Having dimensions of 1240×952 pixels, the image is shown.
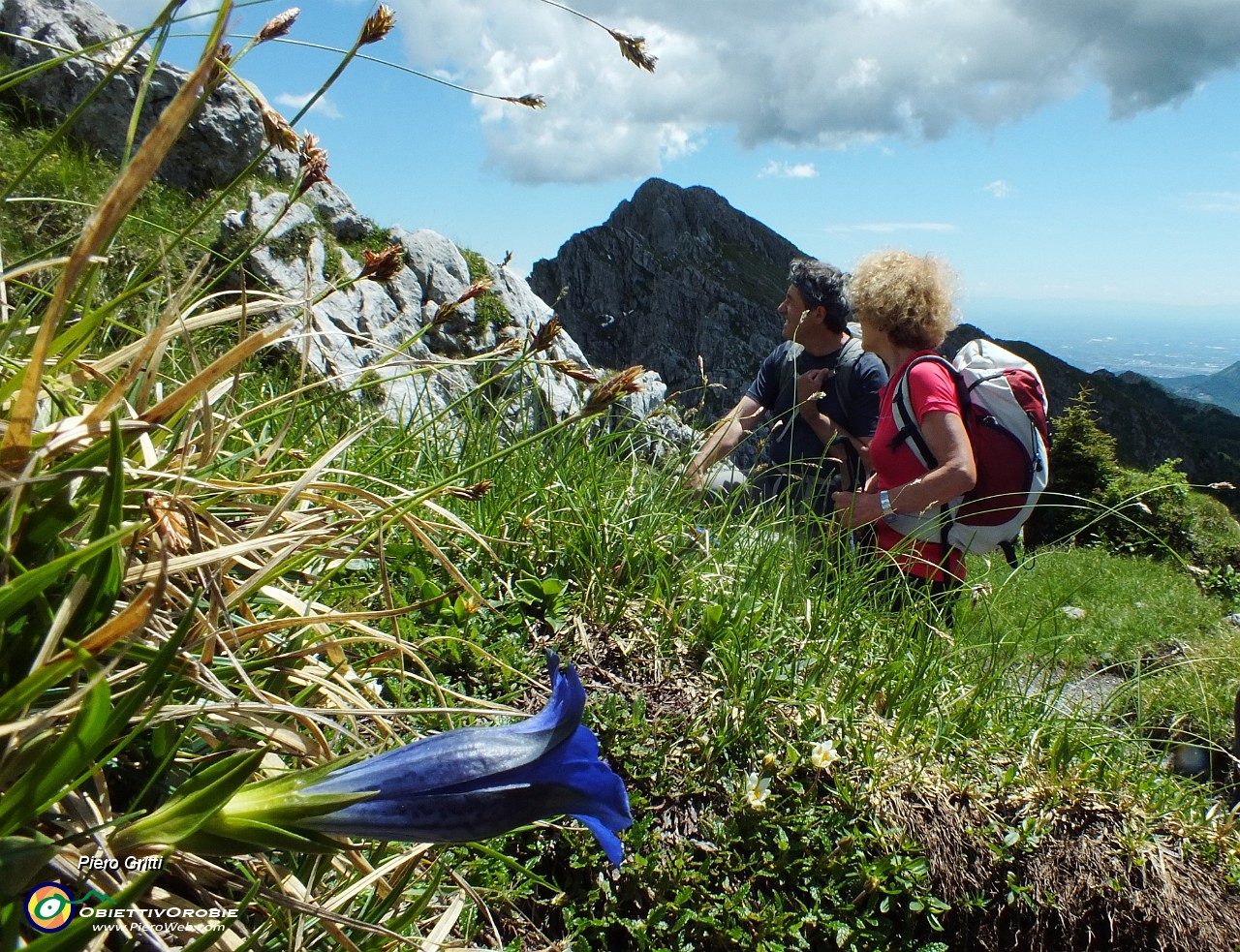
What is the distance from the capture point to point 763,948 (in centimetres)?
197

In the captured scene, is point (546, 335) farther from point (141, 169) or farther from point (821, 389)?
point (821, 389)

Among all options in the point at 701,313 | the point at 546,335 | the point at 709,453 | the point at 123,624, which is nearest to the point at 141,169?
the point at 123,624

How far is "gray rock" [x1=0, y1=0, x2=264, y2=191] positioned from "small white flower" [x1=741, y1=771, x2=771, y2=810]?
7853 mm

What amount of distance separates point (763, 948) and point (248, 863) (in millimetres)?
1252

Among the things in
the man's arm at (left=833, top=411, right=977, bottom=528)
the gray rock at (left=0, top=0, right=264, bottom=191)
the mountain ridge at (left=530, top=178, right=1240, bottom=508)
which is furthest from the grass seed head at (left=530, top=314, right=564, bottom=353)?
the mountain ridge at (left=530, top=178, right=1240, bottom=508)

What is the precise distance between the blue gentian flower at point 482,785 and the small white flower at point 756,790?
122 cm

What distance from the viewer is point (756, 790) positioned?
85.0 inches

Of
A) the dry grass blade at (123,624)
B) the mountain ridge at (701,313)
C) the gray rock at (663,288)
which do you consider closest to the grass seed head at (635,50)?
the dry grass blade at (123,624)

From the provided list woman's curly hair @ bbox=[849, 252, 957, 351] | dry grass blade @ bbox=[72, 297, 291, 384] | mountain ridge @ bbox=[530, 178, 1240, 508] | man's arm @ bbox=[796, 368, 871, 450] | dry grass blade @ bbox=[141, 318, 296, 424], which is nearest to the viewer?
dry grass blade @ bbox=[141, 318, 296, 424]

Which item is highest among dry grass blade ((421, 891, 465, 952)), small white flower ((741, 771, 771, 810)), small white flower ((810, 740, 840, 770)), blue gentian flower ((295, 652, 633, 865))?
blue gentian flower ((295, 652, 633, 865))

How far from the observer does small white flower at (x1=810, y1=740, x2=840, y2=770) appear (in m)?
2.18

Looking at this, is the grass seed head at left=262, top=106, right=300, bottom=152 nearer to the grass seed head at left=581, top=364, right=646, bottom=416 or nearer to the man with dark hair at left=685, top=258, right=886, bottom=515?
the grass seed head at left=581, top=364, right=646, bottom=416

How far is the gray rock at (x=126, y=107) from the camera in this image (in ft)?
25.4

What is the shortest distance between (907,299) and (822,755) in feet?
7.58
